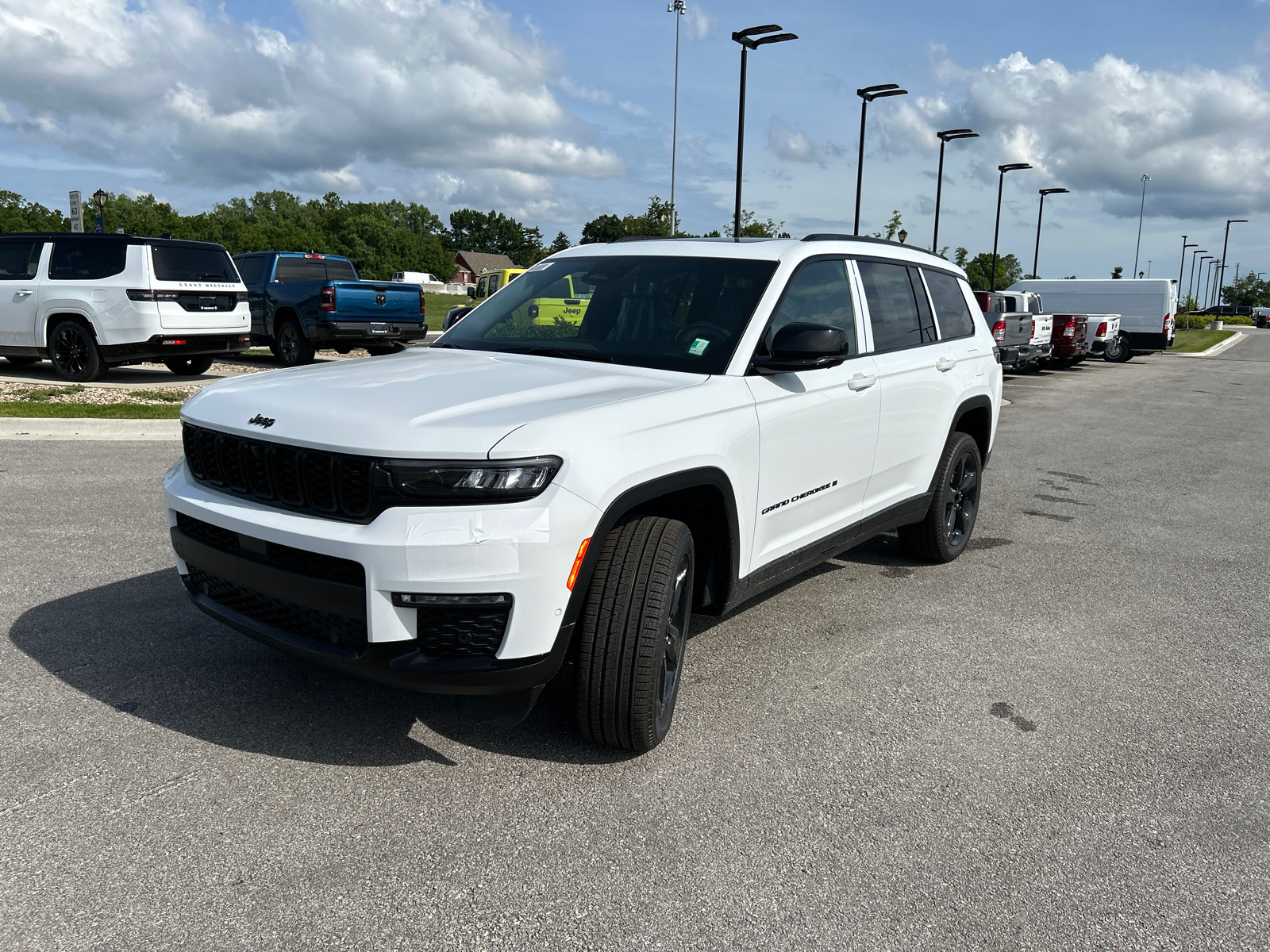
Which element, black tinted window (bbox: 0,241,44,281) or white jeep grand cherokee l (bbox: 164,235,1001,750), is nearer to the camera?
white jeep grand cherokee l (bbox: 164,235,1001,750)

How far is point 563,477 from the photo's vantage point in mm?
2924

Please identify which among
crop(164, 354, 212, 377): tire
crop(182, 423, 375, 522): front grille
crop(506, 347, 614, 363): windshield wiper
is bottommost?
crop(164, 354, 212, 377): tire

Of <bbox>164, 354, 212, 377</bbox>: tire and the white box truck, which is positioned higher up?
the white box truck

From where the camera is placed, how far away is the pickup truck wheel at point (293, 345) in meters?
16.7

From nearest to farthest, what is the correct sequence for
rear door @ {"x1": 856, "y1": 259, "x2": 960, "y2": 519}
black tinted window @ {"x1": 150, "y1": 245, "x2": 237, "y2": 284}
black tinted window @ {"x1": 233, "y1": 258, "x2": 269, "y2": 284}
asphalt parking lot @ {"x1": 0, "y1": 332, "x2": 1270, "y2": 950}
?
1. asphalt parking lot @ {"x1": 0, "y1": 332, "x2": 1270, "y2": 950}
2. rear door @ {"x1": 856, "y1": 259, "x2": 960, "y2": 519}
3. black tinted window @ {"x1": 150, "y1": 245, "x2": 237, "y2": 284}
4. black tinted window @ {"x1": 233, "y1": 258, "x2": 269, "y2": 284}

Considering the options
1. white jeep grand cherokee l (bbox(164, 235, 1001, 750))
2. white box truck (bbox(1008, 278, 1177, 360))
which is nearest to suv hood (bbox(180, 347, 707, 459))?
white jeep grand cherokee l (bbox(164, 235, 1001, 750))

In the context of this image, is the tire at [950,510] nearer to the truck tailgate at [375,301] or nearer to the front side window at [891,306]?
the front side window at [891,306]

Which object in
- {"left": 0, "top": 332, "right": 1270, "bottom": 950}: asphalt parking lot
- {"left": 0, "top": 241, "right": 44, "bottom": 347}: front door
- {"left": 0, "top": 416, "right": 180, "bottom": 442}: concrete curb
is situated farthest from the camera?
{"left": 0, "top": 241, "right": 44, "bottom": 347}: front door

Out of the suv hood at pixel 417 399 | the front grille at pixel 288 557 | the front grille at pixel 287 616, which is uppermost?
the suv hood at pixel 417 399

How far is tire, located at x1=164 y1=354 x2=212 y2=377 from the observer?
15.1 meters

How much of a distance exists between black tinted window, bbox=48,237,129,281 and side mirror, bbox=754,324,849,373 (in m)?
11.4

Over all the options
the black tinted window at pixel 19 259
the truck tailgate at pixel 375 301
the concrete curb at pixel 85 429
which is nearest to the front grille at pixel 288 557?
the concrete curb at pixel 85 429

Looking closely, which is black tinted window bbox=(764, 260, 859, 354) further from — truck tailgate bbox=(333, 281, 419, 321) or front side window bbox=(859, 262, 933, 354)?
truck tailgate bbox=(333, 281, 419, 321)

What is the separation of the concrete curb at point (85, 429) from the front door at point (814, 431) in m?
7.20
